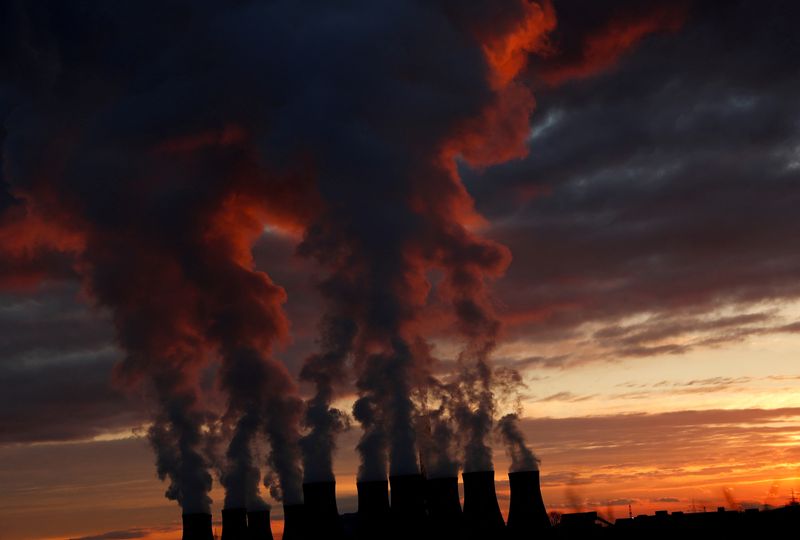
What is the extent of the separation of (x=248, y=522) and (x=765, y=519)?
3498 centimetres

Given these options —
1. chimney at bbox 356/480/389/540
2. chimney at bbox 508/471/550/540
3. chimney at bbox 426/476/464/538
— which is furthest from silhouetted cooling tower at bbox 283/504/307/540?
chimney at bbox 508/471/550/540

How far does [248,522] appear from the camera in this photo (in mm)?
74812

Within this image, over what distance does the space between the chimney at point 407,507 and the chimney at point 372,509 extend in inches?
25.0

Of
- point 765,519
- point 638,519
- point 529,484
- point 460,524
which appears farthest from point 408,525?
point 765,519

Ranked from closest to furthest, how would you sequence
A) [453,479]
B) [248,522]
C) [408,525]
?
[408,525], [453,479], [248,522]

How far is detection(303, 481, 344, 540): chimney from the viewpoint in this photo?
6203 centimetres

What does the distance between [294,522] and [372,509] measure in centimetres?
659

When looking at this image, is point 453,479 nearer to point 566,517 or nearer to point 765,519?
point 566,517

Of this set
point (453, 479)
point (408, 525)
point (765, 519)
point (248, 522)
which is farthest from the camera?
point (248, 522)

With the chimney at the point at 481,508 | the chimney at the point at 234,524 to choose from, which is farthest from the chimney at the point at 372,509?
the chimney at the point at 234,524

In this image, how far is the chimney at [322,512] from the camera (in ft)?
204

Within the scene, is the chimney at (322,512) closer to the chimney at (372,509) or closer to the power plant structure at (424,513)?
the power plant structure at (424,513)

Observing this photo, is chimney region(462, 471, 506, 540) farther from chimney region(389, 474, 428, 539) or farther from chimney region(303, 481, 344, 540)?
chimney region(303, 481, 344, 540)

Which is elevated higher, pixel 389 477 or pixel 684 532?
pixel 389 477
